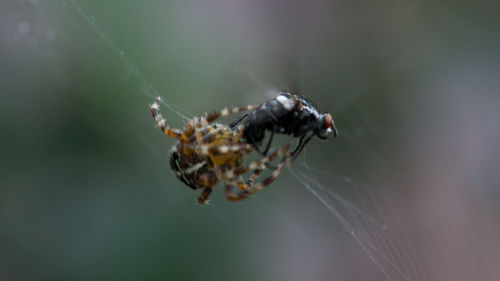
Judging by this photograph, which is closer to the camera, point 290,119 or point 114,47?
point 290,119

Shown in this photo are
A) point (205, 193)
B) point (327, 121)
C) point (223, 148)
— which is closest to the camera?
point (327, 121)

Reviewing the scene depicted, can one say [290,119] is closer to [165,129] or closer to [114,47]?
[165,129]

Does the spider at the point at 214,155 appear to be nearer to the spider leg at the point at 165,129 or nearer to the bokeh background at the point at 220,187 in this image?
the spider leg at the point at 165,129

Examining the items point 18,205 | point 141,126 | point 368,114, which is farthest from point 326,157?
Result: point 18,205

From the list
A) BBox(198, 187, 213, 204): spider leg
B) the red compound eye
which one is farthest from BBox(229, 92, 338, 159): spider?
BBox(198, 187, 213, 204): spider leg

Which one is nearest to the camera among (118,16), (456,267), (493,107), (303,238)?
(456,267)

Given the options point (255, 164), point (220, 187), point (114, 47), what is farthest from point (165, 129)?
point (114, 47)

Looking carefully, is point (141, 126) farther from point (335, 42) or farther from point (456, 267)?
point (456, 267)
